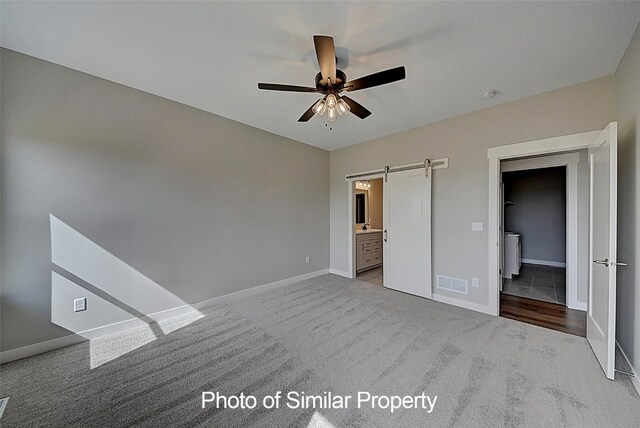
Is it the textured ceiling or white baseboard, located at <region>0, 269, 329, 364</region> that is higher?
the textured ceiling

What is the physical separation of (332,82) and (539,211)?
7.27m

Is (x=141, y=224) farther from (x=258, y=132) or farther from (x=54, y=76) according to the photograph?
(x=258, y=132)

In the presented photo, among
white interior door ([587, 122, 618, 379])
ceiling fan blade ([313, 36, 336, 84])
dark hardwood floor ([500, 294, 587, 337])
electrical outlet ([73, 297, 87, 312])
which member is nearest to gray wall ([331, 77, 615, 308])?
dark hardwood floor ([500, 294, 587, 337])

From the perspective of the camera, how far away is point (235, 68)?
2279 millimetres

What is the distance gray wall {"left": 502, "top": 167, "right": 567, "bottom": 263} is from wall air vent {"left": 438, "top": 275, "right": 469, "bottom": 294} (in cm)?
447

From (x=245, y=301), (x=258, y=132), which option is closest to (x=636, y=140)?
(x=258, y=132)

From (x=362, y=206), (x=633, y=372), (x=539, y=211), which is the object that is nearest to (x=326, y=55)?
(x=633, y=372)

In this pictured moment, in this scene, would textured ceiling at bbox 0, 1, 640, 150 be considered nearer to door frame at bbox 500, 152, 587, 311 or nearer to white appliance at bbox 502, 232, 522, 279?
door frame at bbox 500, 152, 587, 311

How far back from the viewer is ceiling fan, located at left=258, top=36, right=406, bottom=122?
1626 mm

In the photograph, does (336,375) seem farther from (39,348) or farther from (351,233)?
(351,233)

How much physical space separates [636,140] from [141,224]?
4.70 meters

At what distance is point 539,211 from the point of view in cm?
623

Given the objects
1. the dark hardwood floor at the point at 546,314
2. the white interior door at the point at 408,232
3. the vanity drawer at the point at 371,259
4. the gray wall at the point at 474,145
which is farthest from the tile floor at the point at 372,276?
the dark hardwood floor at the point at 546,314

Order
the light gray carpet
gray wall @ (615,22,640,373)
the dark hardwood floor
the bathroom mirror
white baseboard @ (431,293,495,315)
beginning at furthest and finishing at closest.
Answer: the bathroom mirror, white baseboard @ (431,293,495,315), the dark hardwood floor, gray wall @ (615,22,640,373), the light gray carpet
